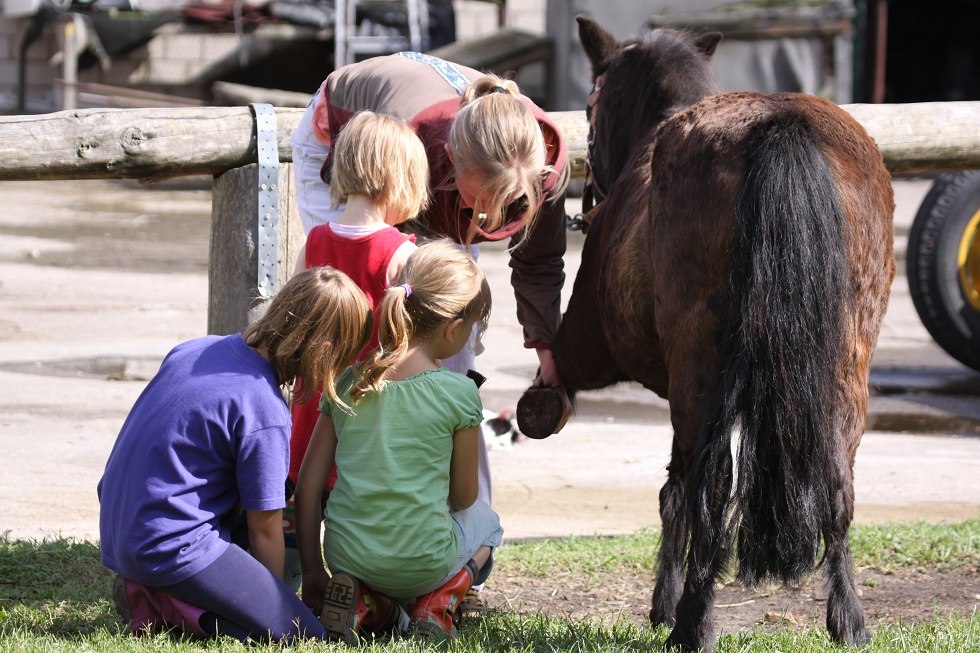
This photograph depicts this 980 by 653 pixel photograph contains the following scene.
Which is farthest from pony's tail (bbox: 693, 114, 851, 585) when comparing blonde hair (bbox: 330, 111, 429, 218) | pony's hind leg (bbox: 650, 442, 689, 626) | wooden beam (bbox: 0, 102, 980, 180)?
wooden beam (bbox: 0, 102, 980, 180)

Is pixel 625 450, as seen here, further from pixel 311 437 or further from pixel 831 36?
pixel 831 36

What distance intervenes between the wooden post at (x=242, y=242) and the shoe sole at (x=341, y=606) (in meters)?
1.22

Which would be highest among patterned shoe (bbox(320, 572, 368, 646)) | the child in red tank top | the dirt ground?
the child in red tank top

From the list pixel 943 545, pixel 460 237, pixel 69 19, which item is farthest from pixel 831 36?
pixel 460 237

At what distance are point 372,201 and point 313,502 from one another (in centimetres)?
82

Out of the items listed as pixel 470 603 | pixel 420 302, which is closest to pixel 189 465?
pixel 420 302

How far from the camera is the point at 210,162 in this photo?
4.10 meters

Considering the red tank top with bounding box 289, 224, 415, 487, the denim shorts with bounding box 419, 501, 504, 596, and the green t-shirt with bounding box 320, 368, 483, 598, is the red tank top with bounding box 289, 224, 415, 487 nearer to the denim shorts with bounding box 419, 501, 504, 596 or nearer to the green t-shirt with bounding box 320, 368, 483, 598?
the green t-shirt with bounding box 320, 368, 483, 598

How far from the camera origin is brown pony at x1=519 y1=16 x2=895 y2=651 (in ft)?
9.45

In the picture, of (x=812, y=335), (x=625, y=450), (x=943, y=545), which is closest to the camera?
(x=812, y=335)

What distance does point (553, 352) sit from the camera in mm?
4188

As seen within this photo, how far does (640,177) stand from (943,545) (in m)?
1.84

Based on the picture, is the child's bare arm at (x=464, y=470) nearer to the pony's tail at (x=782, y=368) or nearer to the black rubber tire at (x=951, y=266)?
the pony's tail at (x=782, y=368)

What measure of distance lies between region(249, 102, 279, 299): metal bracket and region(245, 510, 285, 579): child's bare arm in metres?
1.12
